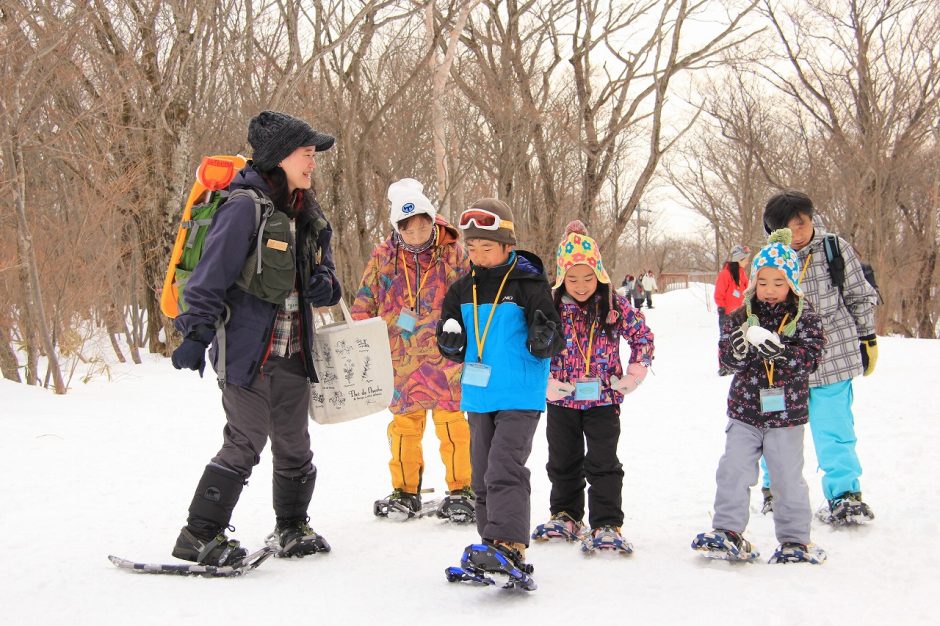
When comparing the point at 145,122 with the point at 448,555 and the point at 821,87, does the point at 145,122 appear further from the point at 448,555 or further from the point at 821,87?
the point at 821,87

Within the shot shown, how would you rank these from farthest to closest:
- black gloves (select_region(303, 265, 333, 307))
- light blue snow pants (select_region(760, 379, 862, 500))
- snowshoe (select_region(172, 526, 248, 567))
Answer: light blue snow pants (select_region(760, 379, 862, 500))
black gloves (select_region(303, 265, 333, 307))
snowshoe (select_region(172, 526, 248, 567))

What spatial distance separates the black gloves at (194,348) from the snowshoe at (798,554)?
8.63 feet

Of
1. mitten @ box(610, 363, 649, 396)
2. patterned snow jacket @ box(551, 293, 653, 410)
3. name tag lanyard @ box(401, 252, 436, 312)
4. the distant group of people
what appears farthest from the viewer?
the distant group of people

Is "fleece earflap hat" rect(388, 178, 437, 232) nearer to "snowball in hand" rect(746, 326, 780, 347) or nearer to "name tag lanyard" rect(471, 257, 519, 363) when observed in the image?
"name tag lanyard" rect(471, 257, 519, 363)

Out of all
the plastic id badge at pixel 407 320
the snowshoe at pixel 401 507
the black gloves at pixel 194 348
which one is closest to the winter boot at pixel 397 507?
the snowshoe at pixel 401 507

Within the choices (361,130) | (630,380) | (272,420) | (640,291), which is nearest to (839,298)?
(630,380)

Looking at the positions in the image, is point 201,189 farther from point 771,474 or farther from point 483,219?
point 771,474

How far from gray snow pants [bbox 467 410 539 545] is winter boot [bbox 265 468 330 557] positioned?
2.51ft

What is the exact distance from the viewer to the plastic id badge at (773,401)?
378 centimetres

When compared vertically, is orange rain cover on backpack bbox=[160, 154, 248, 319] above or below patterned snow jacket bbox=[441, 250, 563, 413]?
above

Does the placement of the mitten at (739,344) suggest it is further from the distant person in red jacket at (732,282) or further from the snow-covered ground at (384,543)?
the distant person in red jacket at (732,282)

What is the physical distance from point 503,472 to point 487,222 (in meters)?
1.10

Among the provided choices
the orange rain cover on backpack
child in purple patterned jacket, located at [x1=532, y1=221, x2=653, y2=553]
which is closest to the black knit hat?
the orange rain cover on backpack

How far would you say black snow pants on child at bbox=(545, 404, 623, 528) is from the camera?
13.0ft
